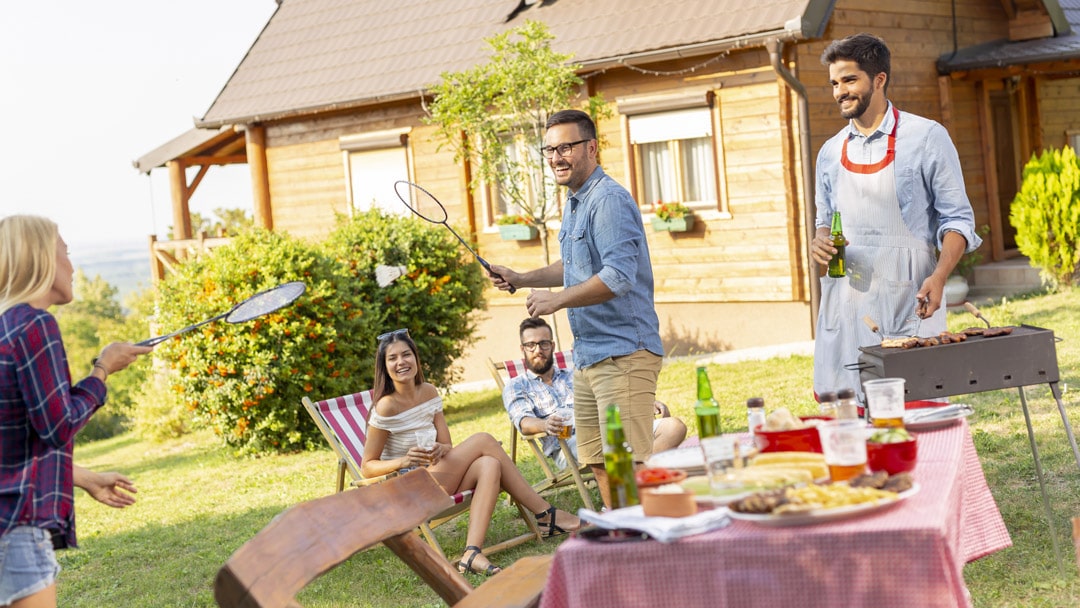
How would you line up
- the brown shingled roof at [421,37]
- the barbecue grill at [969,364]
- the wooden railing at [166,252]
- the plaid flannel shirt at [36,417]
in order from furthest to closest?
the wooden railing at [166,252], the brown shingled roof at [421,37], the barbecue grill at [969,364], the plaid flannel shirt at [36,417]

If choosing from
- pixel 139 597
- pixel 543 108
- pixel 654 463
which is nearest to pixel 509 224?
pixel 543 108

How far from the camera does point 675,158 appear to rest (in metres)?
13.9

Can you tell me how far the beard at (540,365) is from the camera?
277 inches

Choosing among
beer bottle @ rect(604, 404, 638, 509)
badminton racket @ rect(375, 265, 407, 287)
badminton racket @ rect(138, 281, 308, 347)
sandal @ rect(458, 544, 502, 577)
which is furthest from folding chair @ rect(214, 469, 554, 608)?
badminton racket @ rect(375, 265, 407, 287)

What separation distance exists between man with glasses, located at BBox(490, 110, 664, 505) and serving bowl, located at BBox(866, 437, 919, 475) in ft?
5.03

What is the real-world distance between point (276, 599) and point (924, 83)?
13.1m

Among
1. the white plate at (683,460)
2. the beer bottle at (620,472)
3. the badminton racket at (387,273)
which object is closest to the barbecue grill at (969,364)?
the white plate at (683,460)

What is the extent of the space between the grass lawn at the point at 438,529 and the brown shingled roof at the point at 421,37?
11.5 ft

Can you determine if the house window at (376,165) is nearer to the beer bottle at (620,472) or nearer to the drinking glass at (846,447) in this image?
the beer bottle at (620,472)

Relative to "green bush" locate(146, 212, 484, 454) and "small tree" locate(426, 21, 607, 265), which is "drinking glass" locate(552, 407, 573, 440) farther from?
"small tree" locate(426, 21, 607, 265)

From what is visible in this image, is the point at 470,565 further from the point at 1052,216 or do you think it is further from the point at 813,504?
the point at 1052,216

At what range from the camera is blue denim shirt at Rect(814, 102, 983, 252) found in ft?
14.4

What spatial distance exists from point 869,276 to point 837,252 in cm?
15

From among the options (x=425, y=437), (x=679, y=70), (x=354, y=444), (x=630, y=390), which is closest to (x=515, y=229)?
(x=679, y=70)
